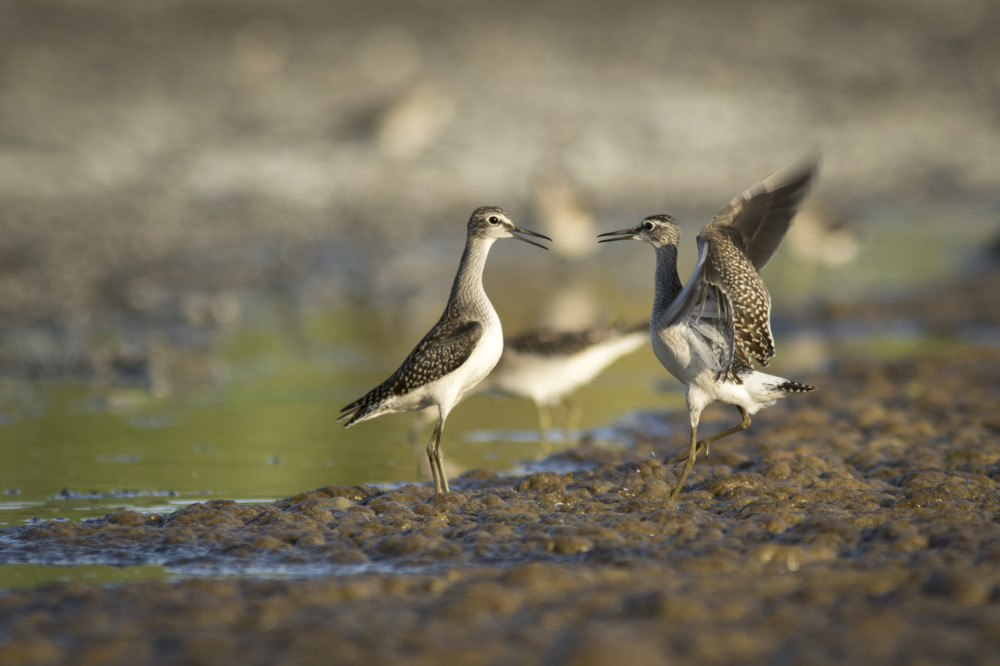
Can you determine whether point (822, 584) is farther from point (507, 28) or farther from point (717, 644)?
point (507, 28)

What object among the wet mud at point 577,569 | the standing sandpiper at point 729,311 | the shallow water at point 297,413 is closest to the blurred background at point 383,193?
the shallow water at point 297,413

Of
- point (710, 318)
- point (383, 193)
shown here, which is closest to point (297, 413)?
point (710, 318)

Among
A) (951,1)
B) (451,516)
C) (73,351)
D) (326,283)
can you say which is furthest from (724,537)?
(951,1)

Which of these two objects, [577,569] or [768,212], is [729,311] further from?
[577,569]

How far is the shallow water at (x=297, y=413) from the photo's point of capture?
759 cm

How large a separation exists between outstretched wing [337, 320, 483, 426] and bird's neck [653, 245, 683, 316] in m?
1.00

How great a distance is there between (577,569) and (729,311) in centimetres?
177

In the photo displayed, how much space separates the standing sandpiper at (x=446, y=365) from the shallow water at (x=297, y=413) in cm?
64

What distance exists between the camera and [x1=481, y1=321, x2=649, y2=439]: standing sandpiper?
32.1 ft

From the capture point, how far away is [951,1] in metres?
38.7

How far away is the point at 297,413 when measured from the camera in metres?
9.74

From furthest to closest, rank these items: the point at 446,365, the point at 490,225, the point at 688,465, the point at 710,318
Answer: the point at 490,225, the point at 446,365, the point at 688,465, the point at 710,318

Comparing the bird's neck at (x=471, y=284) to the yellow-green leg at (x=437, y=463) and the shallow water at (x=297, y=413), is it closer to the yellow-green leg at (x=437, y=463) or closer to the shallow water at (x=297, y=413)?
the yellow-green leg at (x=437, y=463)

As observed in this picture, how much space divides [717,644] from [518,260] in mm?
15551
